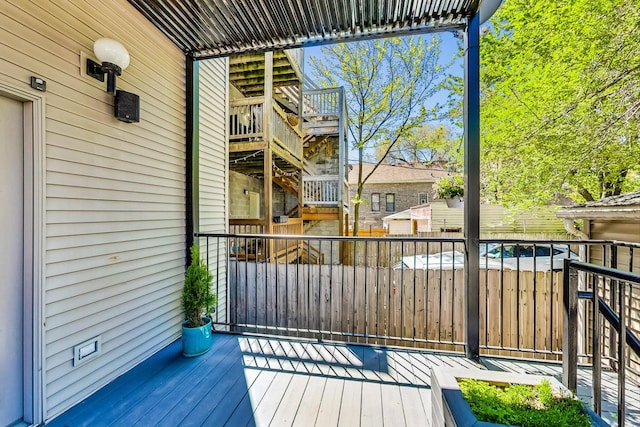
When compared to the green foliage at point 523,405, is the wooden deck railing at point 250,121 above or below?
above

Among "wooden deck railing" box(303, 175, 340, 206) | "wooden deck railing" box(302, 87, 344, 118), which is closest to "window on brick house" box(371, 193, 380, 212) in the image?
"wooden deck railing" box(303, 175, 340, 206)

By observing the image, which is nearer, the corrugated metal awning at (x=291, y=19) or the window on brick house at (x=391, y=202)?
the corrugated metal awning at (x=291, y=19)

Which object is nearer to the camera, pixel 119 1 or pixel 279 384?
pixel 279 384

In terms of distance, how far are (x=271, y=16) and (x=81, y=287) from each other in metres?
2.56

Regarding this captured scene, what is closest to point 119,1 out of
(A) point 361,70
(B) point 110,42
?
(B) point 110,42

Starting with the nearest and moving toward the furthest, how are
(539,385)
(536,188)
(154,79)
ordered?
1. (539,385)
2. (154,79)
3. (536,188)

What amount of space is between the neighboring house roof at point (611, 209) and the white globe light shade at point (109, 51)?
5.19 m

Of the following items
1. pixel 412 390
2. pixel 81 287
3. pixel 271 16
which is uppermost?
pixel 271 16

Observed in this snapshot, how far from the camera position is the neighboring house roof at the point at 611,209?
3328 millimetres

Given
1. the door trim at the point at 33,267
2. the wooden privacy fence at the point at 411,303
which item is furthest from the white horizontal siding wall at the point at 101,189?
the wooden privacy fence at the point at 411,303

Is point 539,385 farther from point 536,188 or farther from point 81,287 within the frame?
point 536,188

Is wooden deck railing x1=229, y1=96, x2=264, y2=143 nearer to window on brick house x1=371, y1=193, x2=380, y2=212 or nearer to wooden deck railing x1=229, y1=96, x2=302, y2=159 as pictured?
wooden deck railing x1=229, y1=96, x2=302, y2=159

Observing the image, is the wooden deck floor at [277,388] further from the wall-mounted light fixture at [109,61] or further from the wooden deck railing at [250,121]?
the wooden deck railing at [250,121]

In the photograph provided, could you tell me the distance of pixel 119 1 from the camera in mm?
2363
